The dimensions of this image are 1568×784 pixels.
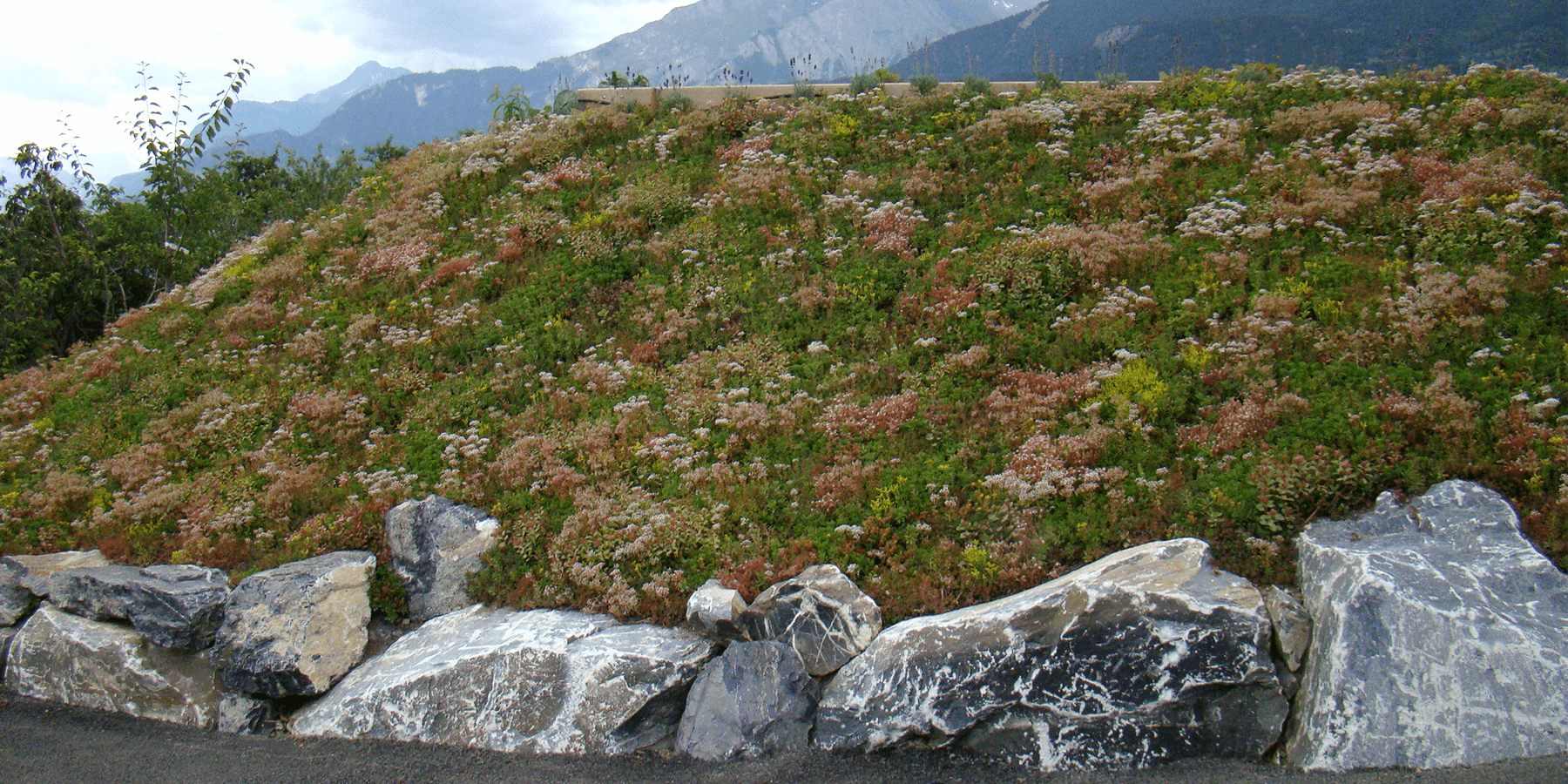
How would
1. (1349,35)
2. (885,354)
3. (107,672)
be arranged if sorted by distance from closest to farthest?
(107,672) < (885,354) < (1349,35)

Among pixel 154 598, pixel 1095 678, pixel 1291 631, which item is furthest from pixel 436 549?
pixel 1291 631

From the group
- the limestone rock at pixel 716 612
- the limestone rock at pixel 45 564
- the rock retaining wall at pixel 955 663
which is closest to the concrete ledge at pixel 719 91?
the limestone rock at pixel 716 612

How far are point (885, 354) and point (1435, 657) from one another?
8309mm

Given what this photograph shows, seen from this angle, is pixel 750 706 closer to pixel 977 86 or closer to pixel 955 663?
pixel 955 663

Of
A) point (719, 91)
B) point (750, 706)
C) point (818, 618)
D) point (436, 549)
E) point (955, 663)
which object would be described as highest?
point (719, 91)

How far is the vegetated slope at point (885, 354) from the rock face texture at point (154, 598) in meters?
1.06

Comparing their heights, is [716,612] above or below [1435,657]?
above

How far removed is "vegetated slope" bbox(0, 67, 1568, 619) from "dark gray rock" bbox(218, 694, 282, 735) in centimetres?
238

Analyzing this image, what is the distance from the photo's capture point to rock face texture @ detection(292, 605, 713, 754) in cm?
838

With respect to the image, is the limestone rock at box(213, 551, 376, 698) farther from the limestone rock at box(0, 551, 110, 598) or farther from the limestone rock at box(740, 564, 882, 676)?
the limestone rock at box(740, 564, 882, 676)

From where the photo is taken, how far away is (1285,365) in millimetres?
10633

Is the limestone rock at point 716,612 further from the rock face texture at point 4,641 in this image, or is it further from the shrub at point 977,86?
the shrub at point 977,86

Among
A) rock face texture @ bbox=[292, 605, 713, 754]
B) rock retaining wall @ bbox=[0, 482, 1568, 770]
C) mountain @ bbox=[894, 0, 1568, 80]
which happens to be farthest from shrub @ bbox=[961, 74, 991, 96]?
mountain @ bbox=[894, 0, 1568, 80]

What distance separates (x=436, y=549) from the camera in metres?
11.0
